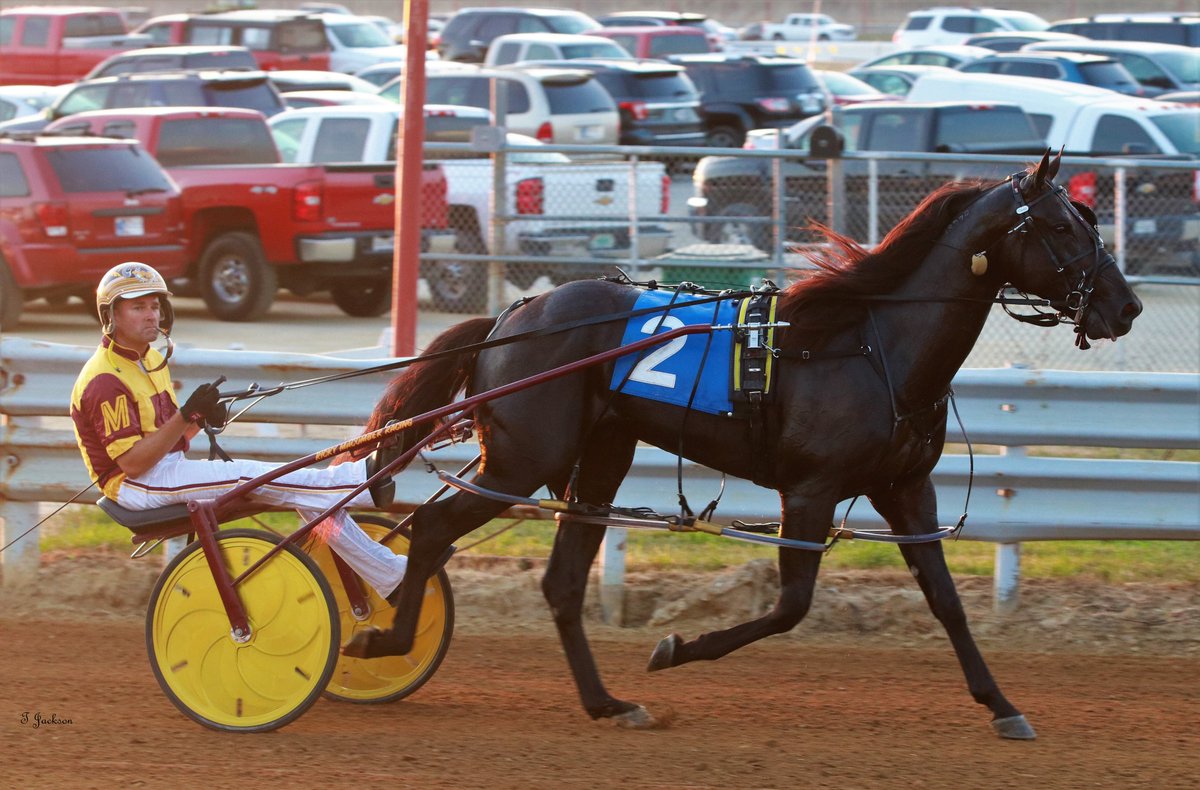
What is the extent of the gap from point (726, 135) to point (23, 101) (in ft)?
36.9

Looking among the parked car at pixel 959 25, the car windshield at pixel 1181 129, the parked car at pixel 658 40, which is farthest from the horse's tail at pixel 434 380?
the parked car at pixel 959 25

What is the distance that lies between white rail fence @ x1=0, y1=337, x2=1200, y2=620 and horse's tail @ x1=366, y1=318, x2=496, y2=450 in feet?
3.80

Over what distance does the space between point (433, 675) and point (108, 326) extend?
72.4 inches

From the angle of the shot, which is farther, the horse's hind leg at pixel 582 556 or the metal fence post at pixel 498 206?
the metal fence post at pixel 498 206

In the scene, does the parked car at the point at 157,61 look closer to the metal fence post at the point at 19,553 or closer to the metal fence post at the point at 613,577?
the metal fence post at the point at 19,553

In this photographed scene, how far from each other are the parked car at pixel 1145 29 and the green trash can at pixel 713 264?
22993mm

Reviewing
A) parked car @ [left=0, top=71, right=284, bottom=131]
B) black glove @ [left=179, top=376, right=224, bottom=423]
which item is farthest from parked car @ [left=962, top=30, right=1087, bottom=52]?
black glove @ [left=179, top=376, right=224, bottom=423]

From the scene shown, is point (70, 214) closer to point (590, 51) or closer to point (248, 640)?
point (248, 640)

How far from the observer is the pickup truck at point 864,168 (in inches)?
533

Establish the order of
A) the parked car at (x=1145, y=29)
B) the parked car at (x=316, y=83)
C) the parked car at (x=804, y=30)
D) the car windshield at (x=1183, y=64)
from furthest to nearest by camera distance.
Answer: the parked car at (x=804, y=30), the parked car at (x=1145, y=29), the car windshield at (x=1183, y=64), the parked car at (x=316, y=83)

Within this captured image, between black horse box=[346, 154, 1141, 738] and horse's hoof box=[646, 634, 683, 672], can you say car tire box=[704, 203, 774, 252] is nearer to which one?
black horse box=[346, 154, 1141, 738]

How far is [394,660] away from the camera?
20.0 ft

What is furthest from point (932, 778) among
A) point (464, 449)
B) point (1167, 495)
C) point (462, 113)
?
point (462, 113)

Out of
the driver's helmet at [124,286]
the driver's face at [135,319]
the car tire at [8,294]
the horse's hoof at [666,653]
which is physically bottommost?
the car tire at [8,294]
